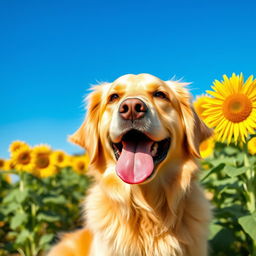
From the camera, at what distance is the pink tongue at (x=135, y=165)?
3113mm

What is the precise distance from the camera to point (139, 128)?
3.08m

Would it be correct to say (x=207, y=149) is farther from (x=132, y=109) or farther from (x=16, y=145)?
(x=16, y=145)

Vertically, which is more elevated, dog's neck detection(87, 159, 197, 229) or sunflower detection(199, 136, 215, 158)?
sunflower detection(199, 136, 215, 158)

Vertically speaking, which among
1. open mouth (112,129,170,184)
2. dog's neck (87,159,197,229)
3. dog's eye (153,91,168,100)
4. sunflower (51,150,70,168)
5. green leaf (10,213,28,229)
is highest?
sunflower (51,150,70,168)

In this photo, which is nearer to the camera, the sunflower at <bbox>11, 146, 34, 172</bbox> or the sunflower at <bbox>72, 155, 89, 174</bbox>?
the sunflower at <bbox>11, 146, 34, 172</bbox>

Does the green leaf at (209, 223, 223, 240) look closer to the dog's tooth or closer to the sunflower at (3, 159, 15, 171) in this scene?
the dog's tooth

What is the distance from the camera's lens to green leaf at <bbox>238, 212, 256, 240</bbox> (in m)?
3.21

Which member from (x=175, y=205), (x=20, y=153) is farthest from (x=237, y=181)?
(x=20, y=153)

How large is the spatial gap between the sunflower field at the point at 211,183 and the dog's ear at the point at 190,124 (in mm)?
126

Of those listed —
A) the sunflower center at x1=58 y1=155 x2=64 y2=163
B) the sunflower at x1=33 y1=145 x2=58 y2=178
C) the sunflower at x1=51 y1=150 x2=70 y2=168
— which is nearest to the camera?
the sunflower at x1=33 y1=145 x2=58 y2=178

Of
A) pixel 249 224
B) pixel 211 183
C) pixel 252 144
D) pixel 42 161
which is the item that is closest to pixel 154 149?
pixel 249 224

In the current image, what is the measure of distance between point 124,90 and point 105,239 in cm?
154

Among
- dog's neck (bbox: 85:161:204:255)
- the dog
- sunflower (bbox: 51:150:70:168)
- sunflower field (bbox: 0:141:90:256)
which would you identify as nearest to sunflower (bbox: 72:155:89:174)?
sunflower (bbox: 51:150:70:168)

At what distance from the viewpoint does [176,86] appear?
3.92 meters
